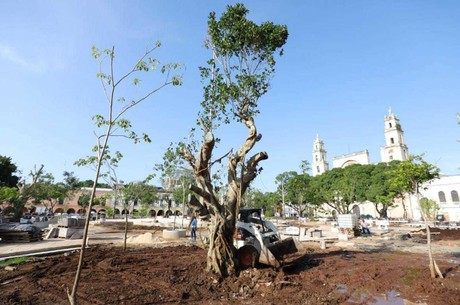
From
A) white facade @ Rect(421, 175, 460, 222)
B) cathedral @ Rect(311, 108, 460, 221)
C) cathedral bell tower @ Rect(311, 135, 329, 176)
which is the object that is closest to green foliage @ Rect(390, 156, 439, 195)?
cathedral @ Rect(311, 108, 460, 221)

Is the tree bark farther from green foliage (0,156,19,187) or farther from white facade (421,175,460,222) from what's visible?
white facade (421,175,460,222)

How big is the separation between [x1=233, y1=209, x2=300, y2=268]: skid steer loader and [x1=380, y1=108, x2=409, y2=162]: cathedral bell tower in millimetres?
74304

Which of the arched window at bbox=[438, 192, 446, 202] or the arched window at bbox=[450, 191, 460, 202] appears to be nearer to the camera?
the arched window at bbox=[450, 191, 460, 202]

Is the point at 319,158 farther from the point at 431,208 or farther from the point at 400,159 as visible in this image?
the point at 431,208

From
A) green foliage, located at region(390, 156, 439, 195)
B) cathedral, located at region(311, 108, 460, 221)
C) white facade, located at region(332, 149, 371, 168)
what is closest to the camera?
green foliage, located at region(390, 156, 439, 195)

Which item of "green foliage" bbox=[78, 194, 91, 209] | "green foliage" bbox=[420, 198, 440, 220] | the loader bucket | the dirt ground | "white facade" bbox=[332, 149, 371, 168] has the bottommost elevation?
the dirt ground

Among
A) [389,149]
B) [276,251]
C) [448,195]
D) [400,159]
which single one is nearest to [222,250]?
[276,251]

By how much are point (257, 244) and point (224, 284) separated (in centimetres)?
209

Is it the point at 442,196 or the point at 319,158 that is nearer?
the point at 442,196

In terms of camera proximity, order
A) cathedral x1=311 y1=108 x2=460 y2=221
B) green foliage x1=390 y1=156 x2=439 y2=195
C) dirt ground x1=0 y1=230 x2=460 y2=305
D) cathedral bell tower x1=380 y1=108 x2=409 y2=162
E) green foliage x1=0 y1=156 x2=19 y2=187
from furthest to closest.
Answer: cathedral bell tower x1=380 y1=108 x2=409 y2=162 < cathedral x1=311 y1=108 x2=460 y2=221 < green foliage x1=0 y1=156 x2=19 y2=187 < green foliage x1=390 y1=156 x2=439 y2=195 < dirt ground x1=0 y1=230 x2=460 y2=305

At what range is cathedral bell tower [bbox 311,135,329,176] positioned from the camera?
296 ft

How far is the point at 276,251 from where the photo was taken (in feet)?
31.8

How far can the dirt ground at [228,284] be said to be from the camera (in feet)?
21.2

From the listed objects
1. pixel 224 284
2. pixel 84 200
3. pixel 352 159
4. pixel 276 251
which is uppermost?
pixel 352 159
